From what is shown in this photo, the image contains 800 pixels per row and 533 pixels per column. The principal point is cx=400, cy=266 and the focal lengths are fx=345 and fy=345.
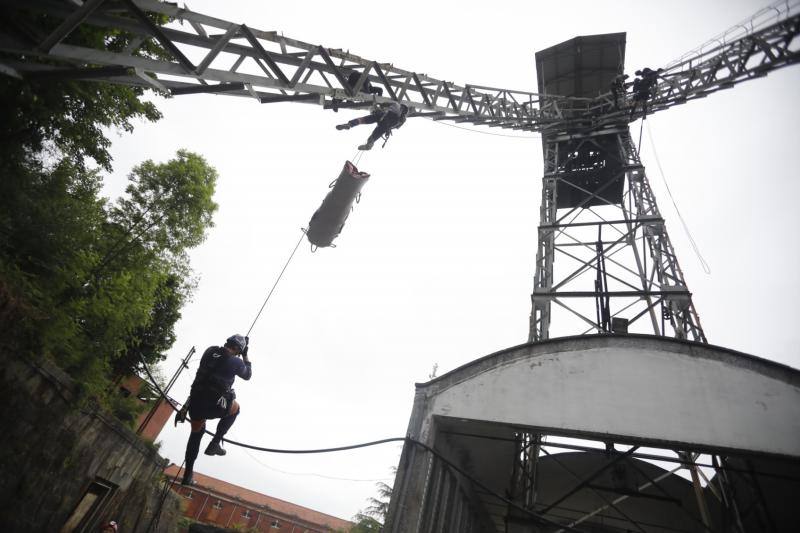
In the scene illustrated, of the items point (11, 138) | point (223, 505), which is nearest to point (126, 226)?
point (11, 138)

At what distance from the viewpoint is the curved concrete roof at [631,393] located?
296cm

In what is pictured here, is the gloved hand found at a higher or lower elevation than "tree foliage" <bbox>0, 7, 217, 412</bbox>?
lower

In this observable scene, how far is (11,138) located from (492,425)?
35.4 feet

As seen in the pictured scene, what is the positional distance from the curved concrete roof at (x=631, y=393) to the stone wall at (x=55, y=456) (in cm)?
797

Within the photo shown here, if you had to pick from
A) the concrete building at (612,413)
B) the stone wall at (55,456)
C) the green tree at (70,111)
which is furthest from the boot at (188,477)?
the green tree at (70,111)

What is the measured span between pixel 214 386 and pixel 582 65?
12.7m

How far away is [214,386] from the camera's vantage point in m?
4.21

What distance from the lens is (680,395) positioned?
3.21m

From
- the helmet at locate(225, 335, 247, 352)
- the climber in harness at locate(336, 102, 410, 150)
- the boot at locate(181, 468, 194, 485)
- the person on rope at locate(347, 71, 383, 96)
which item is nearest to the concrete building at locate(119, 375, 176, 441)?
the boot at locate(181, 468, 194, 485)

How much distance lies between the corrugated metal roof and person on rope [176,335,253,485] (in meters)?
11.6

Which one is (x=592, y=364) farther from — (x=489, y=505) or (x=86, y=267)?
(x=86, y=267)

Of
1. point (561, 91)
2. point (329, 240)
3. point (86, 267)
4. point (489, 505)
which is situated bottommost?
point (489, 505)

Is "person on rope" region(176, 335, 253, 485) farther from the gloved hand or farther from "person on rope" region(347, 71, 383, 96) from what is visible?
"person on rope" region(347, 71, 383, 96)

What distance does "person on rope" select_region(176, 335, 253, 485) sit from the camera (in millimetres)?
4207
